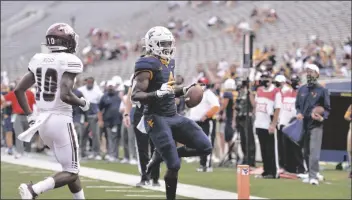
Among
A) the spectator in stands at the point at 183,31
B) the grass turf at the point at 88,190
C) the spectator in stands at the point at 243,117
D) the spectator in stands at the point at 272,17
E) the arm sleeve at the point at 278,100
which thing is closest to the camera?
the grass turf at the point at 88,190

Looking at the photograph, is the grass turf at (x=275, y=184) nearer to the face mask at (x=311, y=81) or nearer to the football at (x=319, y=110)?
the football at (x=319, y=110)

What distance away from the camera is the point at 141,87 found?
936cm

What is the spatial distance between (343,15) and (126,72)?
910 centimetres

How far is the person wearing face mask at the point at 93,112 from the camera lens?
20.2 metres

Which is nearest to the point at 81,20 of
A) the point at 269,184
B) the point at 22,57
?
the point at 22,57

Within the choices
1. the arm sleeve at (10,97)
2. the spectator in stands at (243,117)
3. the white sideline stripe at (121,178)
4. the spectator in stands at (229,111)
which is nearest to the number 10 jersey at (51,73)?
the white sideline stripe at (121,178)

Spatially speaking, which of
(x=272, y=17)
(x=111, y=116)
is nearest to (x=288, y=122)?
(x=111, y=116)

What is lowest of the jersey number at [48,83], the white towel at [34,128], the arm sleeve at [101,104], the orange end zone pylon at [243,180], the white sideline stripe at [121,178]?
the white sideline stripe at [121,178]

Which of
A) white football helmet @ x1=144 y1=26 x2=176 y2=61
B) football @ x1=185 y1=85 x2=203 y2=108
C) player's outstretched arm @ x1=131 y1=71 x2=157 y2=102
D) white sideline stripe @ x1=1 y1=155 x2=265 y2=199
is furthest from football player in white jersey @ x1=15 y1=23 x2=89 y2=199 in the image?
white sideline stripe @ x1=1 y1=155 x2=265 y2=199

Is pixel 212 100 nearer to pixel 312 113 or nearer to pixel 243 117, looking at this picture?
pixel 243 117

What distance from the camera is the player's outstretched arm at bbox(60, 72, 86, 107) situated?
8.80 m

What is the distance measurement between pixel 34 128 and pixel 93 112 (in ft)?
38.8

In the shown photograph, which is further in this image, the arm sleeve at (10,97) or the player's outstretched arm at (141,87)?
the arm sleeve at (10,97)

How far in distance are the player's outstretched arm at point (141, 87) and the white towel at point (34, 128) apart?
95 cm
